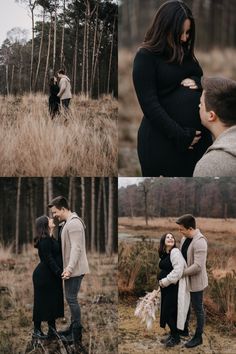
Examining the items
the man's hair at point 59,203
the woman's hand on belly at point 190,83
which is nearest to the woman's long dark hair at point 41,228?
the man's hair at point 59,203

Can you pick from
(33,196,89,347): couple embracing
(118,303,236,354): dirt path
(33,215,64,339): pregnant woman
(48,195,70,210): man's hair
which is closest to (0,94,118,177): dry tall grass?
(48,195,70,210): man's hair

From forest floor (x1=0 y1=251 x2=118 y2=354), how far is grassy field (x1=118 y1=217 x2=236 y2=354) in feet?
0.30

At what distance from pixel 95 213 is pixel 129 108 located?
Result: 3.72 feet

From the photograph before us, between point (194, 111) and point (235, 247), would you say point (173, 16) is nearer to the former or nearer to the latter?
point (194, 111)

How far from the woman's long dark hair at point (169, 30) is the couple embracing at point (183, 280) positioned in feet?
4.31

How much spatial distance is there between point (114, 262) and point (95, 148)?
0.93m

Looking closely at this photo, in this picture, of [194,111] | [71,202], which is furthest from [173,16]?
[71,202]

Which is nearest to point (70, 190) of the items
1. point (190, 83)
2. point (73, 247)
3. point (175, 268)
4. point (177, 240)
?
point (73, 247)

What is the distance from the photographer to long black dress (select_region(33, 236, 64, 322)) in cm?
935

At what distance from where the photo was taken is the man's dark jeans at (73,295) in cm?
935

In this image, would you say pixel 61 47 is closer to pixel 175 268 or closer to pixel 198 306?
pixel 175 268

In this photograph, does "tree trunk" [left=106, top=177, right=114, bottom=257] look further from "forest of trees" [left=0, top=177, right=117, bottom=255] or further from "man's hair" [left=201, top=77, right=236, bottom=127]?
"man's hair" [left=201, top=77, right=236, bottom=127]

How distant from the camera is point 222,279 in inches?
368

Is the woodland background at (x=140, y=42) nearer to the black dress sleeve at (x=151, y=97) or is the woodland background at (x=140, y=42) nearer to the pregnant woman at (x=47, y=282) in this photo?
the black dress sleeve at (x=151, y=97)
